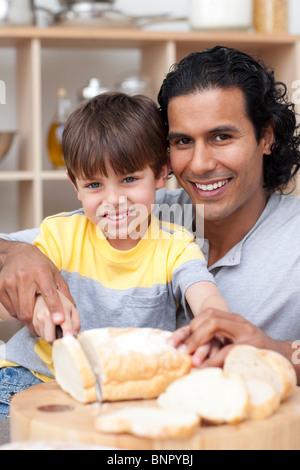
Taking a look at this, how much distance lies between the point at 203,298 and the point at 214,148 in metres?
0.44

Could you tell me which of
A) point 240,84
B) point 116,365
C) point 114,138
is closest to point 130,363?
point 116,365

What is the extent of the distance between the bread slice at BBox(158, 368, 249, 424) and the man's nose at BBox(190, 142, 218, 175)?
2.17ft

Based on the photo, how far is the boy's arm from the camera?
1.19 meters

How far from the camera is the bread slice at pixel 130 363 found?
0.95 meters

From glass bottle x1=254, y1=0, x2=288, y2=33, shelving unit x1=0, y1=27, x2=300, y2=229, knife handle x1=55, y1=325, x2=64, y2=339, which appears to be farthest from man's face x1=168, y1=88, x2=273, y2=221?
glass bottle x1=254, y1=0, x2=288, y2=33

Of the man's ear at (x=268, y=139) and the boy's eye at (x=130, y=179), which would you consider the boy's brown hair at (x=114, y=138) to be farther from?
the man's ear at (x=268, y=139)

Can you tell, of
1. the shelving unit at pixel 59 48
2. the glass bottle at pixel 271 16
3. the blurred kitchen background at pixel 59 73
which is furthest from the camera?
the blurred kitchen background at pixel 59 73

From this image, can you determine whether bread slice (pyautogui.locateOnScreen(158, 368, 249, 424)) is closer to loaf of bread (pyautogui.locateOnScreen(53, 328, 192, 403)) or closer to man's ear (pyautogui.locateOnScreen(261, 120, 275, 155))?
loaf of bread (pyautogui.locateOnScreen(53, 328, 192, 403))

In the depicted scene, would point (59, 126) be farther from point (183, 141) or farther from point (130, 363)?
point (130, 363)

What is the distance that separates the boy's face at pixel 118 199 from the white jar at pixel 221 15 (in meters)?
1.50

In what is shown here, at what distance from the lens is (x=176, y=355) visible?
1.02 meters

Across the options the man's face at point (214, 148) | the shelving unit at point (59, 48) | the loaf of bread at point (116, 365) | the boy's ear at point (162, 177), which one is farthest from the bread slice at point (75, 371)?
the shelving unit at point (59, 48)

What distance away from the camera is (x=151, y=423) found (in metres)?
0.81

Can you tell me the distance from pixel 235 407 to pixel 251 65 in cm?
98
